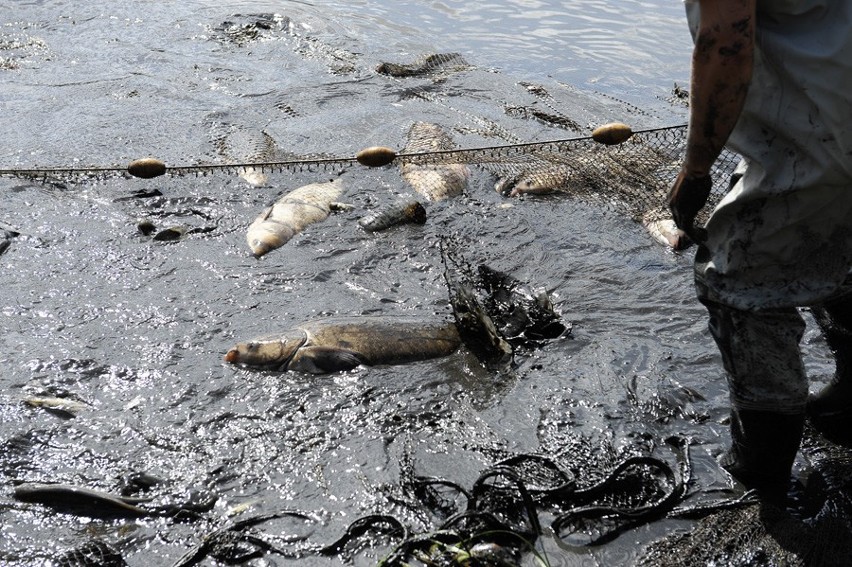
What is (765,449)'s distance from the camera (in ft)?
13.8

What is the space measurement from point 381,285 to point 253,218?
1.72 metres

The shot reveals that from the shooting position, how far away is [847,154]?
3.39 metres

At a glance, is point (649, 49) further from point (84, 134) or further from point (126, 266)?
point (126, 266)

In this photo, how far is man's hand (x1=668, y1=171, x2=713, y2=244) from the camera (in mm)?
3604

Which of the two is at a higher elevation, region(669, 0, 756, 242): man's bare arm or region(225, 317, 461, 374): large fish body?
region(669, 0, 756, 242): man's bare arm

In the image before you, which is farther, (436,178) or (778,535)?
(436,178)

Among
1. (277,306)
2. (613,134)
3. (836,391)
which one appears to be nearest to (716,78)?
(836,391)

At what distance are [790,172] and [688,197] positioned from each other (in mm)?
417

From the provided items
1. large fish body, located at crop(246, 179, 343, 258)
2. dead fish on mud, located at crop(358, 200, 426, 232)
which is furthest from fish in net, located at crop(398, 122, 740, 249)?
large fish body, located at crop(246, 179, 343, 258)

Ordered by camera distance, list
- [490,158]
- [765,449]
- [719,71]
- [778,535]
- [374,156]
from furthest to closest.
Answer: [490,158] < [374,156] < [765,449] < [778,535] < [719,71]

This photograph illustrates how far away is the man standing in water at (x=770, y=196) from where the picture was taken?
329cm

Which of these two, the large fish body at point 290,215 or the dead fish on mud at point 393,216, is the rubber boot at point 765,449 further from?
the large fish body at point 290,215

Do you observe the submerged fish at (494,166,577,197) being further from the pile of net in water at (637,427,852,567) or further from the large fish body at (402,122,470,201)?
the pile of net in water at (637,427,852,567)

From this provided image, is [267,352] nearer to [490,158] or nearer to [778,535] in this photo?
[778,535]
